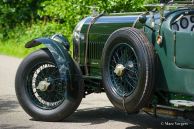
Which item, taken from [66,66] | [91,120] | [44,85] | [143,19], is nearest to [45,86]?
[44,85]

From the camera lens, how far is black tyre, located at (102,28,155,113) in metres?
5.83

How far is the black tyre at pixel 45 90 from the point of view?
6848 millimetres

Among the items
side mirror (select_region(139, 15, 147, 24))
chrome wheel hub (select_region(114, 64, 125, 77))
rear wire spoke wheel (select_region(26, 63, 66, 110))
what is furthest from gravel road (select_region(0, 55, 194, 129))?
side mirror (select_region(139, 15, 147, 24))

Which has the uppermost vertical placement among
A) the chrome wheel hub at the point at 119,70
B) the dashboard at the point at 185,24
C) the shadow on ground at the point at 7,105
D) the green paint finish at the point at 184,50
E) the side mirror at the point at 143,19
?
→ the side mirror at the point at 143,19

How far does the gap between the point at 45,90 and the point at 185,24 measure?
192 centimetres

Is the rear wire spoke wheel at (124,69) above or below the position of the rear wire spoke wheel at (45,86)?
above

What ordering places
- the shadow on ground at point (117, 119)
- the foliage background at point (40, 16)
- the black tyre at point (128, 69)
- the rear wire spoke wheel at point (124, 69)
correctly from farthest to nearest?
the foliage background at point (40, 16)
the shadow on ground at point (117, 119)
the rear wire spoke wheel at point (124, 69)
the black tyre at point (128, 69)

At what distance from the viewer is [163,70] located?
19.6 feet

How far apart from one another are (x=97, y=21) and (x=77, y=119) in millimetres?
1241

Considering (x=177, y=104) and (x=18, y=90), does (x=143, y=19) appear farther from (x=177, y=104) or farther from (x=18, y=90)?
(x=18, y=90)

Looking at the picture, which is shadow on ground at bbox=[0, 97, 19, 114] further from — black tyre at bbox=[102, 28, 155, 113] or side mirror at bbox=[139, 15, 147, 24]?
side mirror at bbox=[139, 15, 147, 24]

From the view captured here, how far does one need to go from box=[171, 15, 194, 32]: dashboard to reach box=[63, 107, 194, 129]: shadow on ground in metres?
1.09

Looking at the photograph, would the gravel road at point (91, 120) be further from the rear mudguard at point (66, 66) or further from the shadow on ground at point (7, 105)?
the rear mudguard at point (66, 66)

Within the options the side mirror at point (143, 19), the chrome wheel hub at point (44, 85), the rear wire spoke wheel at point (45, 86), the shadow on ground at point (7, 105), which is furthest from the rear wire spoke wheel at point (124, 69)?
the shadow on ground at point (7, 105)
